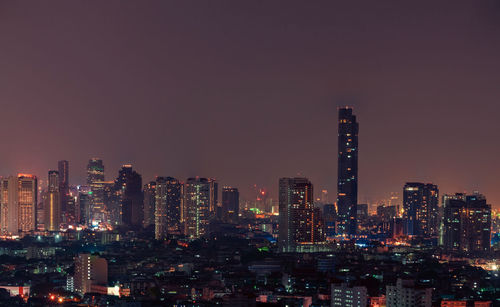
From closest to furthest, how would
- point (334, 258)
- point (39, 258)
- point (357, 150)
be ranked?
point (334, 258)
point (39, 258)
point (357, 150)

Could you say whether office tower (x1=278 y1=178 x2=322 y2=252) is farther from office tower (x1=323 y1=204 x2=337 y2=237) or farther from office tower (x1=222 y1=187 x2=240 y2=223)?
office tower (x1=222 y1=187 x2=240 y2=223)

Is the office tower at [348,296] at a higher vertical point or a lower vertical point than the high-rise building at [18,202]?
lower

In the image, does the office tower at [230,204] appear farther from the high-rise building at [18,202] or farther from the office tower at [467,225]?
the office tower at [467,225]

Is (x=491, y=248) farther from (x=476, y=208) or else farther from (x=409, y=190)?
(x=409, y=190)

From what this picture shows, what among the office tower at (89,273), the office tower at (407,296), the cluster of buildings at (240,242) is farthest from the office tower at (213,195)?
the office tower at (407,296)

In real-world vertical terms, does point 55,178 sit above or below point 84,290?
above

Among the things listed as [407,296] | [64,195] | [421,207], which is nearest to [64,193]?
[64,195]

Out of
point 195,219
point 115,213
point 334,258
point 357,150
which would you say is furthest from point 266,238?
point 334,258

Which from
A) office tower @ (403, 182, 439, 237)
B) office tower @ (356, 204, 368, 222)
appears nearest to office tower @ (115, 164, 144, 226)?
office tower @ (356, 204, 368, 222)
